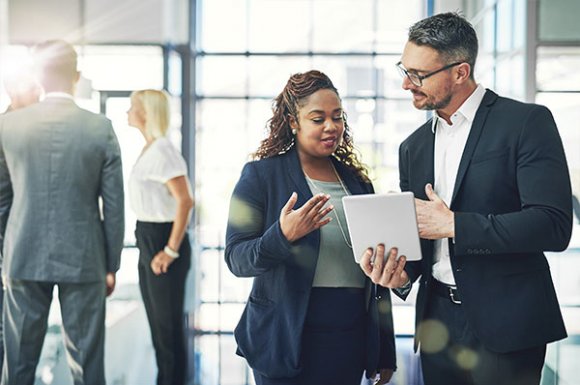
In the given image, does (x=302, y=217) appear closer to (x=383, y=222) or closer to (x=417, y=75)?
(x=383, y=222)

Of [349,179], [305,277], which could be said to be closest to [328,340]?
[305,277]

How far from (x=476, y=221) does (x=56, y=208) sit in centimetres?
175

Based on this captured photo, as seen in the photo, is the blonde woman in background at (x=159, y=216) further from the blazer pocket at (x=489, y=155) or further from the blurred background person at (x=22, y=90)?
the blazer pocket at (x=489, y=155)

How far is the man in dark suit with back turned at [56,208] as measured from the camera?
273cm

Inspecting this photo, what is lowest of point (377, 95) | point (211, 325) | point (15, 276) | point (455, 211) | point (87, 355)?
point (211, 325)

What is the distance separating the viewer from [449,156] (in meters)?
1.84

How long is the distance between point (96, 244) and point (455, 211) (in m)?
1.60

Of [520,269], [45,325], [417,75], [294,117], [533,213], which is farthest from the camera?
[45,325]

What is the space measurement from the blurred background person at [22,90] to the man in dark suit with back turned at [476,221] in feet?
7.01

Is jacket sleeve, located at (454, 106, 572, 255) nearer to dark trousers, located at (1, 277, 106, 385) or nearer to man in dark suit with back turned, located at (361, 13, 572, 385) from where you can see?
man in dark suit with back turned, located at (361, 13, 572, 385)

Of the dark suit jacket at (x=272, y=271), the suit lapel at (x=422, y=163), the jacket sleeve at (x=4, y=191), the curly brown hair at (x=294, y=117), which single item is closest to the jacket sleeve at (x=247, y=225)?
the dark suit jacket at (x=272, y=271)

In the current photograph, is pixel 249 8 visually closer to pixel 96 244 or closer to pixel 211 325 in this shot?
pixel 211 325

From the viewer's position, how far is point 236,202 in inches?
73.1

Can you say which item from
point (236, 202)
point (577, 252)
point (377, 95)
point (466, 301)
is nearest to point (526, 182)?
point (466, 301)
